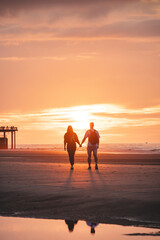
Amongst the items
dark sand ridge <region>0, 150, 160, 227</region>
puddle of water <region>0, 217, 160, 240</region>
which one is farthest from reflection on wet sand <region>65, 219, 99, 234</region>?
dark sand ridge <region>0, 150, 160, 227</region>

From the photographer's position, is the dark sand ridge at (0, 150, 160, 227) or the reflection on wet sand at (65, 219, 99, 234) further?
the dark sand ridge at (0, 150, 160, 227)

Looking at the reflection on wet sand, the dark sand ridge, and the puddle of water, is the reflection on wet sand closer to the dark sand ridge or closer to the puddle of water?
the puddle of water

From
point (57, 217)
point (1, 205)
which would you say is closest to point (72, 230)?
point (57, 217)

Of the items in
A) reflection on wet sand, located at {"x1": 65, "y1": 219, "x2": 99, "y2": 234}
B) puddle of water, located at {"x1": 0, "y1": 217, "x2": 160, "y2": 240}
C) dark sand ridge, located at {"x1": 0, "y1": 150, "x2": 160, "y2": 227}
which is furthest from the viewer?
dark sand ridge, located at {"x1": 0, "y1": 150, "x2": 160, "y2": 227}

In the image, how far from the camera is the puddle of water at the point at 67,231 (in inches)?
289

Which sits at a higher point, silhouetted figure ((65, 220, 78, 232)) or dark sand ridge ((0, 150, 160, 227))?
dark sand ridge ((0, 150, 160, 227))

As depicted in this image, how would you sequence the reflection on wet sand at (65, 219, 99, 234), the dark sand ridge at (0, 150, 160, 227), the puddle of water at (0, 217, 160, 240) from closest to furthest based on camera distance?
the puddle of water at (0, 217, 160, 240), the reflection on wet sand at (65, 219, 99, 234), the dark sand ridge at (0, 150, 160, 227)

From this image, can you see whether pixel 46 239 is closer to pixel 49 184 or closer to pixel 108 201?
pixel 108 201

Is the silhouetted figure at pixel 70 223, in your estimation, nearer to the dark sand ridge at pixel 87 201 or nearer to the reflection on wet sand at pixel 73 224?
the reflection on wet sand at pixel 73 224

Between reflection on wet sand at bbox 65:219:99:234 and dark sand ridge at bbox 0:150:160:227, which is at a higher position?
dark sand ridge at bbox 0:150:160:227

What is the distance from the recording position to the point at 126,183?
14898 mm

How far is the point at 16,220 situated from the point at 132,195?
3.82 meters

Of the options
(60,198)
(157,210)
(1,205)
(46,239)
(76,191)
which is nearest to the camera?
(46,239)

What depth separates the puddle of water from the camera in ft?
24.1
